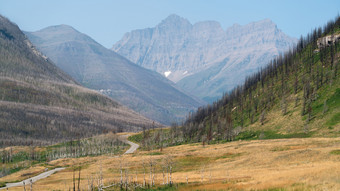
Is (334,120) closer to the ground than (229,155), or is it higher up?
higher up

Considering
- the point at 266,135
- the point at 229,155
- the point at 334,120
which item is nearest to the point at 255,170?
the point at 229,155

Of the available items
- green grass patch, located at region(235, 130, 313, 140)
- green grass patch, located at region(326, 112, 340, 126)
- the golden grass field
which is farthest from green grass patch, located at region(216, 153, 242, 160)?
green grass patch, located at region(326, 112, 340, 126)

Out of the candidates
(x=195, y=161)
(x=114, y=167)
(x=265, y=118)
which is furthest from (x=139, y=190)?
(x=265, y=118)

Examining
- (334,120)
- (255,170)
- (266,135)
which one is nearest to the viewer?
(255,170)

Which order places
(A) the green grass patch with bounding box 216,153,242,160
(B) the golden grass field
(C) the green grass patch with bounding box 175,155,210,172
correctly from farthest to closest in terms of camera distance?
1. (A) the green grass patch with bounding box 216,153,242,160
2. (C) the green grass patch with bounding box 175,155,210,172
3. (B) the golden grass field

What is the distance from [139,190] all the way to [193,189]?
11729 mm

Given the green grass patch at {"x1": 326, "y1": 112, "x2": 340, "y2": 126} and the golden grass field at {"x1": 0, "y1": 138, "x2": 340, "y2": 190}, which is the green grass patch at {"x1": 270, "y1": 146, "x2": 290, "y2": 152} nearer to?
the golden grass field at {"x1": 0, "y1": 138, "x2": 340, "y2": 190}

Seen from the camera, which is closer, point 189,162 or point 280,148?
point 280,148

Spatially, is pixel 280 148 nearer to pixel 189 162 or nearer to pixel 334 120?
pixel 189 162

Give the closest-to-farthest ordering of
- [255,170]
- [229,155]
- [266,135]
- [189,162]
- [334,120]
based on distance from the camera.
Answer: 1. [255,170]
2. [189,162]
3. [229,155]
4. [334,120]
5. [266,135]

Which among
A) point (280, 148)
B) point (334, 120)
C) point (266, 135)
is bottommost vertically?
point (280, 148)

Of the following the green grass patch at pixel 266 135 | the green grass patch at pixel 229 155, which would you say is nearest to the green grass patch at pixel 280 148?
the green grass patch at pixel 229 155

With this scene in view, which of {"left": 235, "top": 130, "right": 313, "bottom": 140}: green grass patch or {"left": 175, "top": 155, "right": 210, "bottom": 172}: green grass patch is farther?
{"left": 235, "top": 130, "right": 313, "bottom": 140}: green grass patch

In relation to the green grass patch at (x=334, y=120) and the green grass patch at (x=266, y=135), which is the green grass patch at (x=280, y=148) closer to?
the green grass patch at (x=266, y=135)
